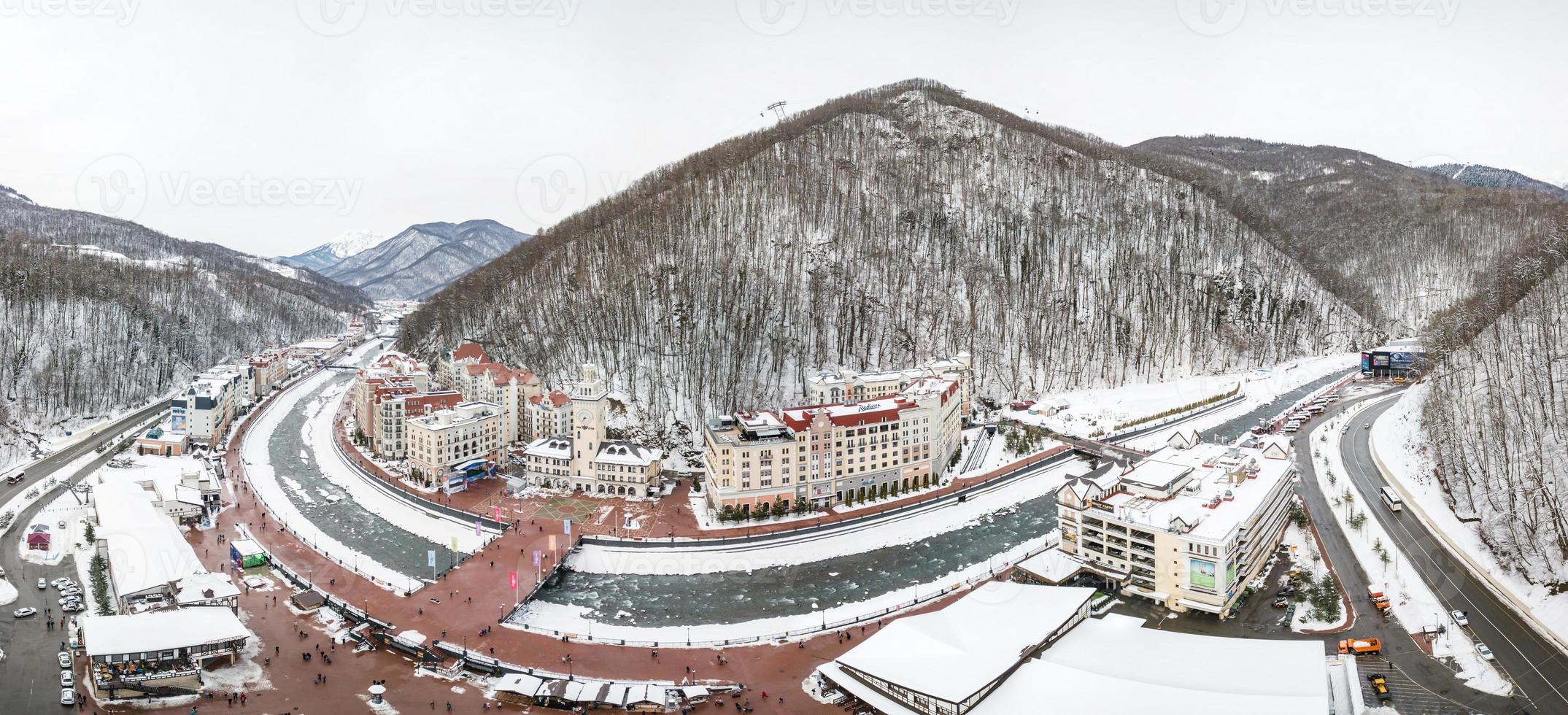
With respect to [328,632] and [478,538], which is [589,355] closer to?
[478,538]

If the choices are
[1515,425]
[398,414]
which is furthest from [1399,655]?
[398,414]

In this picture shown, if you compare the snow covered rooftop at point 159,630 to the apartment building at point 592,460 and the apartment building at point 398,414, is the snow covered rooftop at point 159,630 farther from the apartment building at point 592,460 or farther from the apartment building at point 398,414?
the apartment building at point 398,414

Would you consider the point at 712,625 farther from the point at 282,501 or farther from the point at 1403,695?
the point at 282,501

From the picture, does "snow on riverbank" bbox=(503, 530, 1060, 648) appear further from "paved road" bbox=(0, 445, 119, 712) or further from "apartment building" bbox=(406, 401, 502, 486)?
"apartment building" bbox=(406, 401, 502, 486)

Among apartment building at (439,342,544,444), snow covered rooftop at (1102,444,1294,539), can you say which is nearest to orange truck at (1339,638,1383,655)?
snow covered rooftop at (1102,444,1294,539)

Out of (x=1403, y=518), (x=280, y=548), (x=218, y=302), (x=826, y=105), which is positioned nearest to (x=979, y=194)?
(x=826, y=105)

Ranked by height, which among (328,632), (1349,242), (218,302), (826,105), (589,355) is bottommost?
(328,632)

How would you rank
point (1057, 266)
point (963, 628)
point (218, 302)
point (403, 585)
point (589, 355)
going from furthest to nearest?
1. point (218, 302)
2. point (1057, 266)
3. point (589, 355)
4. point (403, 585)
5. point (963, 628)

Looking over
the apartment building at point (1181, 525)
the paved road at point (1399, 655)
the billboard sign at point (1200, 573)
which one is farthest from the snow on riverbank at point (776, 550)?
the paved road at point (1399, 655)
